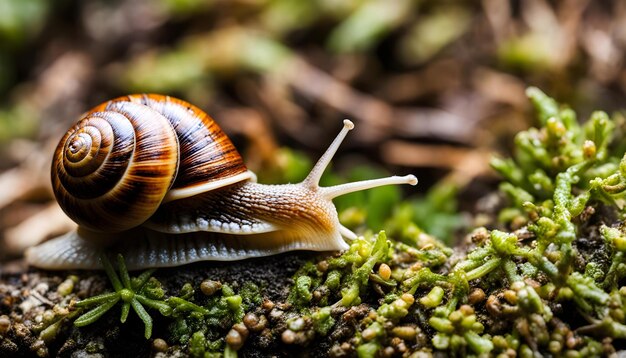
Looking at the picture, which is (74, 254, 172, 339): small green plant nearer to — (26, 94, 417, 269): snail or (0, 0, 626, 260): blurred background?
(26, 94, 417, 269): snail

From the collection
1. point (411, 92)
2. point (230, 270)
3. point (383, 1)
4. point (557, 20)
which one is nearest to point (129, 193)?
point (230, 270)

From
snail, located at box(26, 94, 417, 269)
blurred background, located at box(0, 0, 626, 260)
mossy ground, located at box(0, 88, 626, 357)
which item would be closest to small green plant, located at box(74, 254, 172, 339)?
mossy ground, located at box(0, 88, 626, 357)

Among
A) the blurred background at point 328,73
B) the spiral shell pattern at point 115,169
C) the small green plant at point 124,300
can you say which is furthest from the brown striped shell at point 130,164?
the blurred background at point 328,73

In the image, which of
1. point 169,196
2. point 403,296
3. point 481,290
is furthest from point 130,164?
point 481,290

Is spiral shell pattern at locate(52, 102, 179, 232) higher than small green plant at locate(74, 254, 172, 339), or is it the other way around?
spiral shell pattern at locate(52, 102, 179, 232)

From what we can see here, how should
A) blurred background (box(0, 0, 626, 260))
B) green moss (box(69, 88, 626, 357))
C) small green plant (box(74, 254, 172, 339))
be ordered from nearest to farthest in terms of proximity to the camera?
green moss (box(69, 88, 626, 357)) → small green plant (box(74, 254, 172, 339)) → blurred background (box(0, 0, 626, 260))

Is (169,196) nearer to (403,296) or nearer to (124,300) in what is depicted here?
(124,300)
